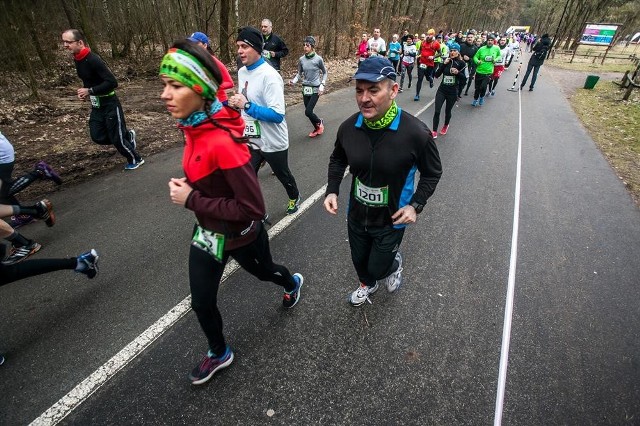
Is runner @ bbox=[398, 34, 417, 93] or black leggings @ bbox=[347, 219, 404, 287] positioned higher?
runner @ bbox=[398, 34, 417, 93]

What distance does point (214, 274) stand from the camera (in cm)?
205

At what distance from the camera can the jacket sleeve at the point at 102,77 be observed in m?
4.63

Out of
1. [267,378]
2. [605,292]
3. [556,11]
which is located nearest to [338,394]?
[267,378]

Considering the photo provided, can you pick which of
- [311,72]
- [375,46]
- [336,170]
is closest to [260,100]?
[336,170]

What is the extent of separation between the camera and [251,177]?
184cm

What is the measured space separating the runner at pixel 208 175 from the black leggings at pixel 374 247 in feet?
3.00

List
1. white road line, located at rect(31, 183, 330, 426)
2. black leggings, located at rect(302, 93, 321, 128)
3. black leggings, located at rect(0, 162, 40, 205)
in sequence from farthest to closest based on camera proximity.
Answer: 1. black leggings, located at rect(302, 93, 321, 128)
2. black leggings, located at rect(0, 162, 40, 205)
3. white road line, located at rect(31, 183, 330, 426)

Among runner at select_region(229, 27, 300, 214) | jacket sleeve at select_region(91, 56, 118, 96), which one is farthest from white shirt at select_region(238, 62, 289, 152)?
jacket sleeve at select_region(91, 56, 118, 96)

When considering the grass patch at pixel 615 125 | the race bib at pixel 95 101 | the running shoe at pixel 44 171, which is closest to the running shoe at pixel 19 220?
the running shoe at pixel 44 171

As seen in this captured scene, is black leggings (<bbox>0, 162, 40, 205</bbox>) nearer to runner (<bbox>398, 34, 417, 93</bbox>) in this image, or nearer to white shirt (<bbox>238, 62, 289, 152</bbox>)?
white shirt (<bbox>238, 62, 289, 152</bbox>)

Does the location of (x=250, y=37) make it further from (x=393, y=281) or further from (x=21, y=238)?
(x=21, y=238)

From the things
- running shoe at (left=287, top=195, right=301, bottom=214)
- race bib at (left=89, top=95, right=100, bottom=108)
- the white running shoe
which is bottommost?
running shoe at (left=287, top=195, right=301, bottom=214)

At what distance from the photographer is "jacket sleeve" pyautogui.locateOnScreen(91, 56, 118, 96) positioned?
15.2ft

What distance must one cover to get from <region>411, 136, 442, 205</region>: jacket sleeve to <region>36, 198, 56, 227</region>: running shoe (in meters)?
4.29
